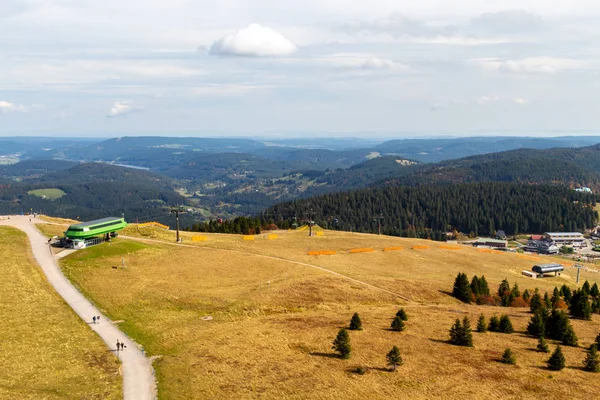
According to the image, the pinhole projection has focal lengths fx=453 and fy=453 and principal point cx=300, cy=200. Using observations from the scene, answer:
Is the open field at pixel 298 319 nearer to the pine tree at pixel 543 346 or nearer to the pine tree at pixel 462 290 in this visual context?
the pine tree at pixel 543 346

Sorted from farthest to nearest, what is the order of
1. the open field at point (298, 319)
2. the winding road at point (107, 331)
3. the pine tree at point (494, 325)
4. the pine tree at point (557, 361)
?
the pine tree at point (494, 325) < the pine tree at point (557, 361) < the open field at point (298, 319) < the winding road at point (107, 331)

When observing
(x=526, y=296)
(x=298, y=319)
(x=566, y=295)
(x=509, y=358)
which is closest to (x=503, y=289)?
(x=526, y=296)

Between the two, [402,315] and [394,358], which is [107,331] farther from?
[402,315]

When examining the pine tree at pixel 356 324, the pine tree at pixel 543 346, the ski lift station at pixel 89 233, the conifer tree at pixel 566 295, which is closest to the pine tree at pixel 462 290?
the conifer tree at pixel 566 295

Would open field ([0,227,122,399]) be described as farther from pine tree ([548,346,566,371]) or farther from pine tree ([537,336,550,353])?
pine tree ([537,336,550,353])

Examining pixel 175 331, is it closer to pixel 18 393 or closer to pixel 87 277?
pixel 18 393

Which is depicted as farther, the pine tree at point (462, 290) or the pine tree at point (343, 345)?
the pine tree at point (462, 290)

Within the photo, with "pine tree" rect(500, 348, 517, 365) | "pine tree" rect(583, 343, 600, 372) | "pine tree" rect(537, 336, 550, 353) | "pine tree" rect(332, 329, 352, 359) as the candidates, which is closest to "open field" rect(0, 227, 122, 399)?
"pine tree" rect(332, 329, 352, 359)

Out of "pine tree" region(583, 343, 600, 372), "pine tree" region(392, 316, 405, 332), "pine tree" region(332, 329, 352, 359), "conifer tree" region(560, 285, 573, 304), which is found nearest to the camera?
"pine tree" region(583, 343, 600, 372)
